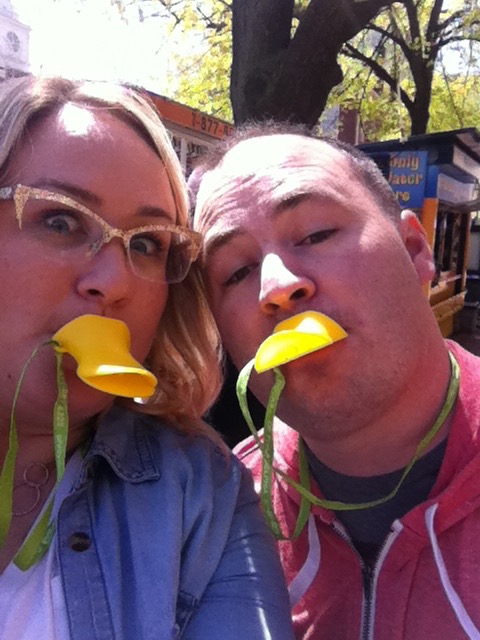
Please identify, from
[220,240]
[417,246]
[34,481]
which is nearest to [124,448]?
[34,481]

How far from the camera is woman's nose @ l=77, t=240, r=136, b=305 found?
1693 millimetres

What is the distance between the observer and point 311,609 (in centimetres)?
199

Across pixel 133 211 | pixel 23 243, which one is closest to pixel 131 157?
pixel 133 211

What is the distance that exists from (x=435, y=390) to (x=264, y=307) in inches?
21.6

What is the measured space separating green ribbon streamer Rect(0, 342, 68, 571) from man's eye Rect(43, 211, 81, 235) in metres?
0.31

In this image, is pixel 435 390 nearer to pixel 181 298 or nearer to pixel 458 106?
pixel 181 298

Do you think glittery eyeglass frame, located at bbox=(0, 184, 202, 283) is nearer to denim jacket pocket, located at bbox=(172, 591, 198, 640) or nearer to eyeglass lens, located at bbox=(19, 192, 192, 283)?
eyeglass lens, located at bbox=(19, 192, 192, 283)

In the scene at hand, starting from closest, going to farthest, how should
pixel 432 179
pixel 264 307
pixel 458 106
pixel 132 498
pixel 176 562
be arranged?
pixel 176 562, pixel 132 498, pixel 264 307, pixel 432 179, pixel 458 106

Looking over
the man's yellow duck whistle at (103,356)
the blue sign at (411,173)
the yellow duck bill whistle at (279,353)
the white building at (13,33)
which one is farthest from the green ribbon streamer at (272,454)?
the blue sign at (411,173)

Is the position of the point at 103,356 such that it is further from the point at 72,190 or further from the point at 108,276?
the point at 72,190

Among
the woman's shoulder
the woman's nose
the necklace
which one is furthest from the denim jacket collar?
the woman's nose

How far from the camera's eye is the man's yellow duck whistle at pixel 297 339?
170 centimetres

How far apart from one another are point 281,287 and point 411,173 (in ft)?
24.1

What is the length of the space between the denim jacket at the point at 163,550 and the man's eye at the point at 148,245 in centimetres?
50
